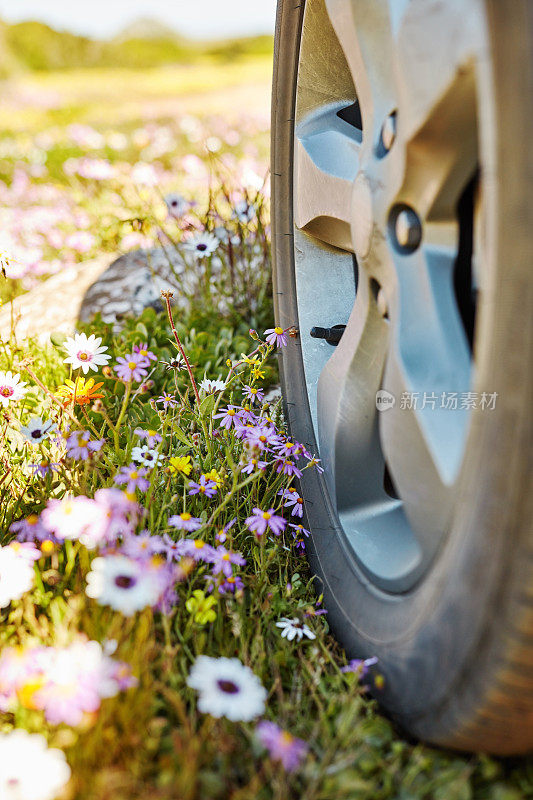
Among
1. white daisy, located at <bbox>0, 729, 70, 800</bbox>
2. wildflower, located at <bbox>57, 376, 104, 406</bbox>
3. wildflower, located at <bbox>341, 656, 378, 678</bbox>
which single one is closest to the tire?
wildflower, located at <bbox>341, 656, 378, 678</bbox>

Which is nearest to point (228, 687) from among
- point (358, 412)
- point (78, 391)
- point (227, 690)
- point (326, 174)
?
point (227, 690)

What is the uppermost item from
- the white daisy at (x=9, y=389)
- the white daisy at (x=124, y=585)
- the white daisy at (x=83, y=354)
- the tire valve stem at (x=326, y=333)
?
the tire valve stem at (x=326, y=333)

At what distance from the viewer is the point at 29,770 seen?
905 millimetres

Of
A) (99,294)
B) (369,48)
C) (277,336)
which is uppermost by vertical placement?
(369,48)

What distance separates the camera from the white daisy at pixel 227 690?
1.00 metres

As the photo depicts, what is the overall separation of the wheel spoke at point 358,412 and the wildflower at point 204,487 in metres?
0.27

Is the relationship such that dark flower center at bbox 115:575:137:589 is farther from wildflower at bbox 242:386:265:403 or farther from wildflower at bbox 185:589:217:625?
wildflower at bbox 242:386:265:403

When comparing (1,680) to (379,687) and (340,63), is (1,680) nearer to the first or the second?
(379,687)

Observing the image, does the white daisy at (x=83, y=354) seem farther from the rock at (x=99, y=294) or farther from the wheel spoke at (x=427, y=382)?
the rock at (x=99, y=294)

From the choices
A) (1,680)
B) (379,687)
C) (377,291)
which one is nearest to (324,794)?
(379,687)

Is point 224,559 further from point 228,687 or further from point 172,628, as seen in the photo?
point 228,687

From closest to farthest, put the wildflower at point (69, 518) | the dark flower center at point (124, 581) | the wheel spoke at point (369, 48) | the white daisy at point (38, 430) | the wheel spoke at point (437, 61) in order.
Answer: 1. the wheel spoke at point (437, 61)
2. the dark flower center at point (124, 581)
3. the wildflower at point (69, 518)
4. the wheel spoke at point (369, 48)
5. the white daisy at point (38, 430)

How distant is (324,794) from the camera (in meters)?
1.05

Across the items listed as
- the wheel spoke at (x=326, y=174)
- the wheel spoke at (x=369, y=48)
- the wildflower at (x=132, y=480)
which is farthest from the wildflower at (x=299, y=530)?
the wheel spoke at (x=369, y=48)
